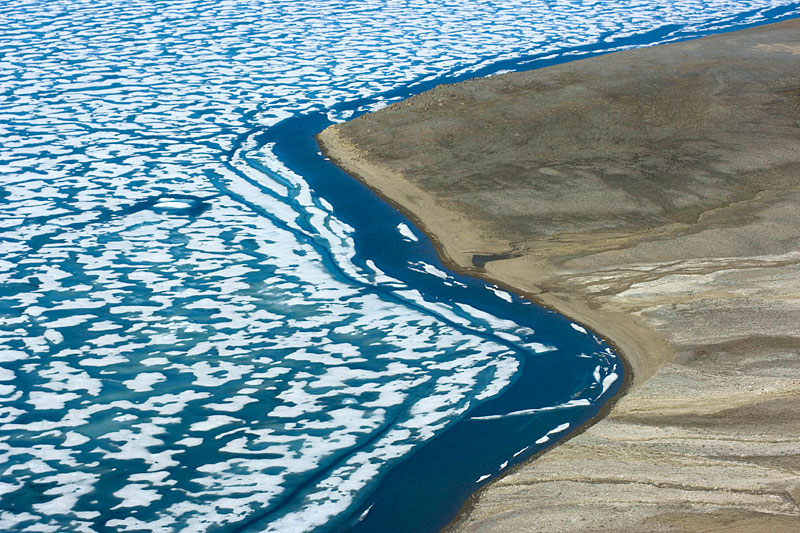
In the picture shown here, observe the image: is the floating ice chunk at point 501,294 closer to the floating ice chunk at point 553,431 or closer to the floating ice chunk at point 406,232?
the floating ice chunk at point 406,232

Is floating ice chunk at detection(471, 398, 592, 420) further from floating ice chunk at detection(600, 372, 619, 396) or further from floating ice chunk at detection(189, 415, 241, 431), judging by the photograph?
floating ice chunk at detection(189, 415, 241, 431)

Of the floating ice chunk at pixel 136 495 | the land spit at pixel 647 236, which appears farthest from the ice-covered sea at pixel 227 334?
the land spit at pixel 647 236

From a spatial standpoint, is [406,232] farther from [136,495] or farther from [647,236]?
[136,495]

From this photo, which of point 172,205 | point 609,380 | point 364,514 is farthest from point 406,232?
point 364,514

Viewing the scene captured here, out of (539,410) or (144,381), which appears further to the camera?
(144,381)

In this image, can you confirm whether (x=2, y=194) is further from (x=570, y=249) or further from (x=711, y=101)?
(x=711, y=101)

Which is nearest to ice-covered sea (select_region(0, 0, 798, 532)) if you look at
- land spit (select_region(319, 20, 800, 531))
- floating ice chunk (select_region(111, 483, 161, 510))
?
floating ice chunk (select_region(111, 483, 161, 510))
